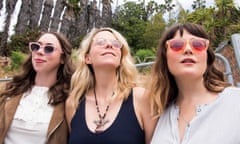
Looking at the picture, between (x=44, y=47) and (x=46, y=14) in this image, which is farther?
(x=46, y=14)

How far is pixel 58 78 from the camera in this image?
8.91 ft

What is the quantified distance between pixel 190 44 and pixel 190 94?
28cm

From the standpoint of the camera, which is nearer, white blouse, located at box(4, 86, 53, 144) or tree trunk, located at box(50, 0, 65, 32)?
white blouse, located at box(4, 86, 53, 144)

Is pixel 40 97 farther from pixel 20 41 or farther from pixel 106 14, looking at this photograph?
pixel 106 14

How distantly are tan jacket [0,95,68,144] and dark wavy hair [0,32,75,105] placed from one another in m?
0.11

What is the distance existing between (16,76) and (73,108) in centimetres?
63

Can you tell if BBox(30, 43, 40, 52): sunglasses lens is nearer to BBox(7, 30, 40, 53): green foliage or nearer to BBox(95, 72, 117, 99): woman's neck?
BBox(95, 72, 117, 99): woman's neck

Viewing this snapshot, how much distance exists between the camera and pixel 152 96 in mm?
2100

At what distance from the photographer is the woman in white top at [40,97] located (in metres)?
2.42

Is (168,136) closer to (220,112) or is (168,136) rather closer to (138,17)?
(220,112)

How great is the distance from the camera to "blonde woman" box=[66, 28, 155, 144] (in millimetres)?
2160

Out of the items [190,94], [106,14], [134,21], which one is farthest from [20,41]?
[190,94]

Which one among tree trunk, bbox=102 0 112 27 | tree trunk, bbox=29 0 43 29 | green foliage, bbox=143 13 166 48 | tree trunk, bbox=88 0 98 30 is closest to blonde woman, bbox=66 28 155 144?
tree trunk, bbox=29 0 43 29

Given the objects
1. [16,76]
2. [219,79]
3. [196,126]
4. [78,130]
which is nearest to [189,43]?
[219,79]
